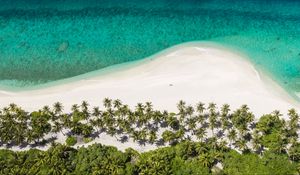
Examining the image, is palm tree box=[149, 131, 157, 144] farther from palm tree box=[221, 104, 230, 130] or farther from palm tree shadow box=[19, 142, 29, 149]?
palm tree shadow box=[19, 142, 29, 149]

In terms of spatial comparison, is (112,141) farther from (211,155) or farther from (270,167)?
(270,167)

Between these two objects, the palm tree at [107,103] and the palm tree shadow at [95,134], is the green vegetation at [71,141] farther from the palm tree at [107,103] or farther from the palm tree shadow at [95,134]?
the palm tree at [107,103]

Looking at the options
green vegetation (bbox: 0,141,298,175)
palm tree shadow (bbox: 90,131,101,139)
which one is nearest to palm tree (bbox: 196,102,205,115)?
green vegetation (bbox: 0,141,298,175)

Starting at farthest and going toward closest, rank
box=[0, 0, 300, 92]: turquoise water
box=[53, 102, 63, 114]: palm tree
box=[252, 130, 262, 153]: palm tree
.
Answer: box=[0, 0, 300, 92]: turquoise water → box=[53, 102, 63, 114]: palm tree → box=[252, 130, 262, 153]: palm tree

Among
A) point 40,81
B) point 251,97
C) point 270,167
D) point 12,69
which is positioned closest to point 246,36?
point 251,97

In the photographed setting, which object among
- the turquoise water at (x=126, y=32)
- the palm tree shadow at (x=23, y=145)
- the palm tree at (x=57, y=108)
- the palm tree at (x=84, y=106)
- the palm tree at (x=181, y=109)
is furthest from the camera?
the turquoise water at (x=126, y=32)

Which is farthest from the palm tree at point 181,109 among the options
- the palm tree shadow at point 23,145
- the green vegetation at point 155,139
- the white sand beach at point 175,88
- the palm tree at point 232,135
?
the palm tree shadow at point 23,145
